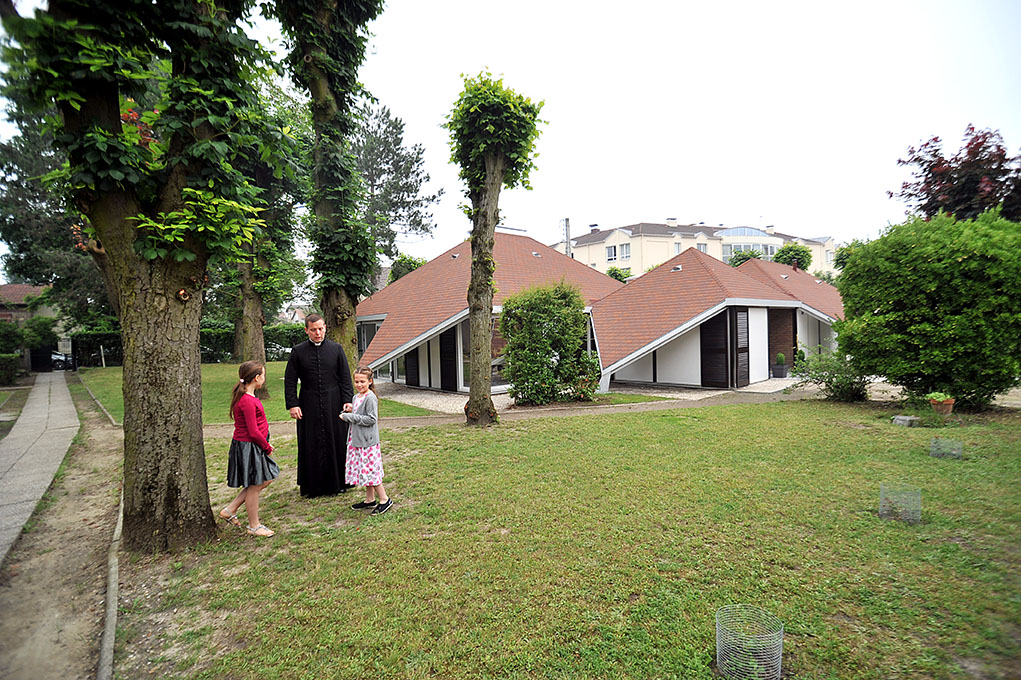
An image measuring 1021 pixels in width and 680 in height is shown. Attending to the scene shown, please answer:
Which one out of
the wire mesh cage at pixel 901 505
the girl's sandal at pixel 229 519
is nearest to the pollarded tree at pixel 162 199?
the girl's sandal at pixel 229 519

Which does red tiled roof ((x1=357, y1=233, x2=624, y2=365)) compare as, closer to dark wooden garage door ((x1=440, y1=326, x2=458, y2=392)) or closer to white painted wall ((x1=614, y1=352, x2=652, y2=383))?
dark wooden garage door ((x1=440, y1=326, x2=458, y2=392))

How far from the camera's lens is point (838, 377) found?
41.8ft

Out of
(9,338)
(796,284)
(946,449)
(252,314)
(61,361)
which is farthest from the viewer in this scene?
(61,361)

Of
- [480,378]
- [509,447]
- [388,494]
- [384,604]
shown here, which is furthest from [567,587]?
[480,378]

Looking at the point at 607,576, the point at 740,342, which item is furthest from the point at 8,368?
the point at 740,342

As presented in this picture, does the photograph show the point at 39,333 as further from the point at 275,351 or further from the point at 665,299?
the point at 665,299

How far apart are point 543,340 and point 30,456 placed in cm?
1079

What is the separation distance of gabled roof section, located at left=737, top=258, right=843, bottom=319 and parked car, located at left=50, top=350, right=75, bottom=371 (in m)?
38.1

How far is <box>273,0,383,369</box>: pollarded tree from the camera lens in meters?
8.86

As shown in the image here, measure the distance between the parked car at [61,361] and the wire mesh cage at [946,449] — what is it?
38.7 meters

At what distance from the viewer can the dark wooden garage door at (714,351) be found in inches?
659

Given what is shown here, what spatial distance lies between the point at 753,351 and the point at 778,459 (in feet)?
38.9

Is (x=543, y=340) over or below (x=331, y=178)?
below

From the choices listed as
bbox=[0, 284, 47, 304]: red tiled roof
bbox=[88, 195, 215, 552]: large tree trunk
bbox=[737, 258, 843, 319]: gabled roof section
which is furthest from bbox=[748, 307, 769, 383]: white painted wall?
bbox=[0, 284, 47, 304]: red tiled roof
